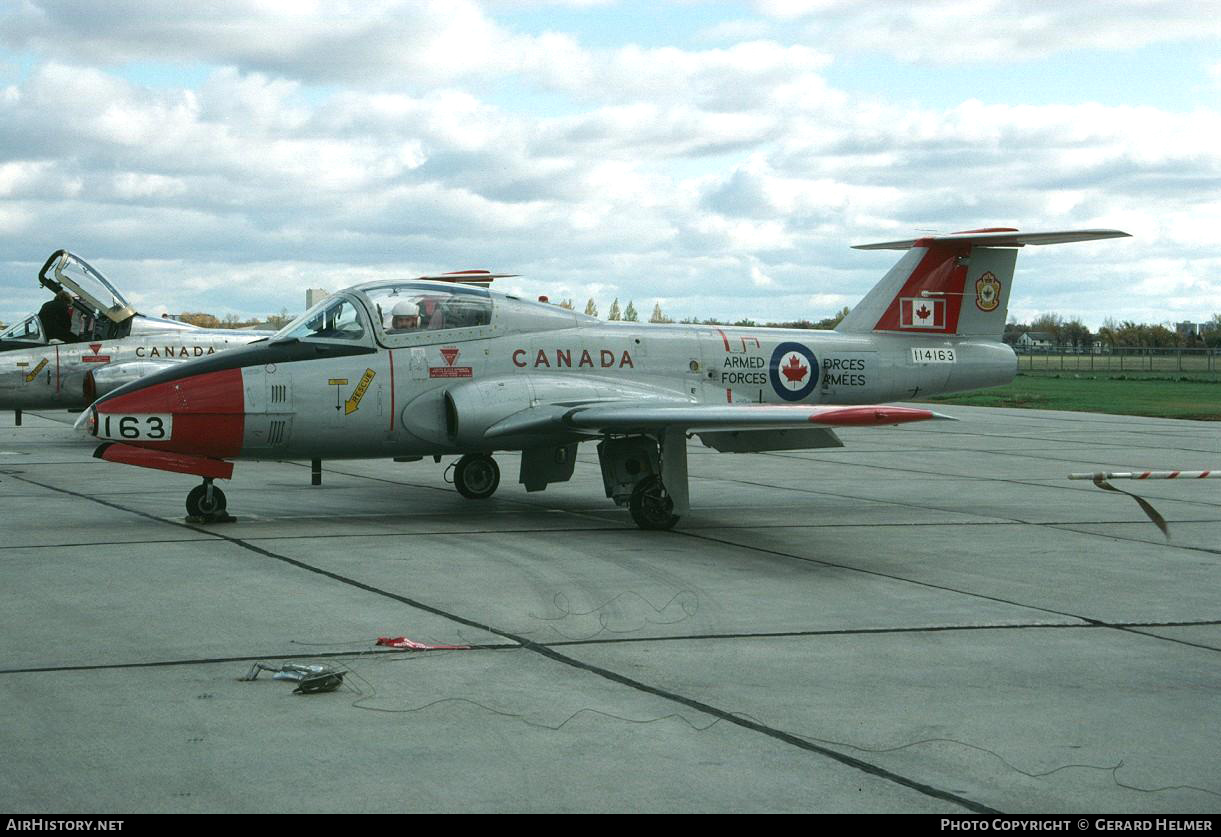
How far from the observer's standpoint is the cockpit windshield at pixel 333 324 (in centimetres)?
1241

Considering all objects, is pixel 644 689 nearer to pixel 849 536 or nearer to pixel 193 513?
pixel 849 536

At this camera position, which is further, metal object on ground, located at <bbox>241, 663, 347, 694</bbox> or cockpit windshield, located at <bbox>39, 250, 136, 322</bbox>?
cockpit windshield, located at <bbox>39, 250, 136, 322</bbox>

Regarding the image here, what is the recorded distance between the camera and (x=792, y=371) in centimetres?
1418

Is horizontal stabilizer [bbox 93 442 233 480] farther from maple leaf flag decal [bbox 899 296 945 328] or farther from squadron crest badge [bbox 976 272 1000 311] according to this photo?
squadron crest badge [bbox 976 272 1000 311]

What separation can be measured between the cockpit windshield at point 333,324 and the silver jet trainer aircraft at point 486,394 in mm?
14

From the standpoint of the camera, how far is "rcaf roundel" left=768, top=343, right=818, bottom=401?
556 inches

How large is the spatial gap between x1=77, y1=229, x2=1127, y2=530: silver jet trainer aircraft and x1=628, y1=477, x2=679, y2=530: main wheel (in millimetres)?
13

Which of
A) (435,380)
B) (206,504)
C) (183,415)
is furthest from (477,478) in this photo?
(183,415)

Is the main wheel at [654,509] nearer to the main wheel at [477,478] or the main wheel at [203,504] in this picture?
the main wheel at [477,478]

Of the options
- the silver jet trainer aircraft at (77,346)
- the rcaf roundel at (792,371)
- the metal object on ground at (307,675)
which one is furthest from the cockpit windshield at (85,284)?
the metal object on ground at (307,675)

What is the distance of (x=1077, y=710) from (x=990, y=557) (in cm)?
474

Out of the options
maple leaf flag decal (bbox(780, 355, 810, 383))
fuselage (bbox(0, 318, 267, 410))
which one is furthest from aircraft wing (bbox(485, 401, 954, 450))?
fuselage (bbox(0, 318, 267, 410))
